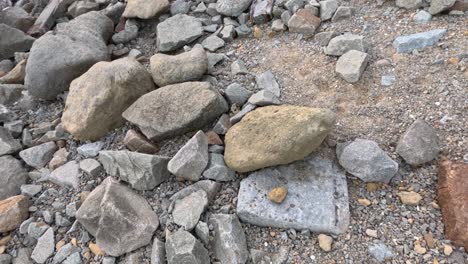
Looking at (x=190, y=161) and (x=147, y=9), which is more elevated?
(x=147, y=9)

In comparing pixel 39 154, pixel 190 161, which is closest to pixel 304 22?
pixel 190 161

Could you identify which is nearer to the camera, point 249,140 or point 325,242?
point 325,242

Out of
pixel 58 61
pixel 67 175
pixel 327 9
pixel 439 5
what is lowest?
pixel 67 175

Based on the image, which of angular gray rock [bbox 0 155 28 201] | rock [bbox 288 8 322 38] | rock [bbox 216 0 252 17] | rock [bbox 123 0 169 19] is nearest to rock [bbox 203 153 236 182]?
angular gray rock [bbox 0 155 28 201]

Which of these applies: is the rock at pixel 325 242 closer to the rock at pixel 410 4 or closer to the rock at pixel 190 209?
the rock at pixel 190 209

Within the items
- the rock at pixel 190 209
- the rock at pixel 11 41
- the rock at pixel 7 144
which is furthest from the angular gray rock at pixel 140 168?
the rock at pixel 11 41

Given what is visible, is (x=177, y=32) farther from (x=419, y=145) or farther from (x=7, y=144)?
(x=419, y=145)

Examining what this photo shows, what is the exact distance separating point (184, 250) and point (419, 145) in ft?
4.53

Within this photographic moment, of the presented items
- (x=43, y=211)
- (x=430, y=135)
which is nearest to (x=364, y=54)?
(x=430, y=135)

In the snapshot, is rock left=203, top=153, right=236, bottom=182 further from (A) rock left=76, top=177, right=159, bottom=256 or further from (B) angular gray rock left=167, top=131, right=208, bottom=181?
(A) rock left=76, top=177, right=159, bottom=256

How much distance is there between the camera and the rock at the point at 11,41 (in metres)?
3.92

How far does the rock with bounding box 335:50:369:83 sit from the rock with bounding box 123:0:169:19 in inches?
66.6

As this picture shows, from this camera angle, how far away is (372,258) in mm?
2137

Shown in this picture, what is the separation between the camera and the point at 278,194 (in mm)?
2316
